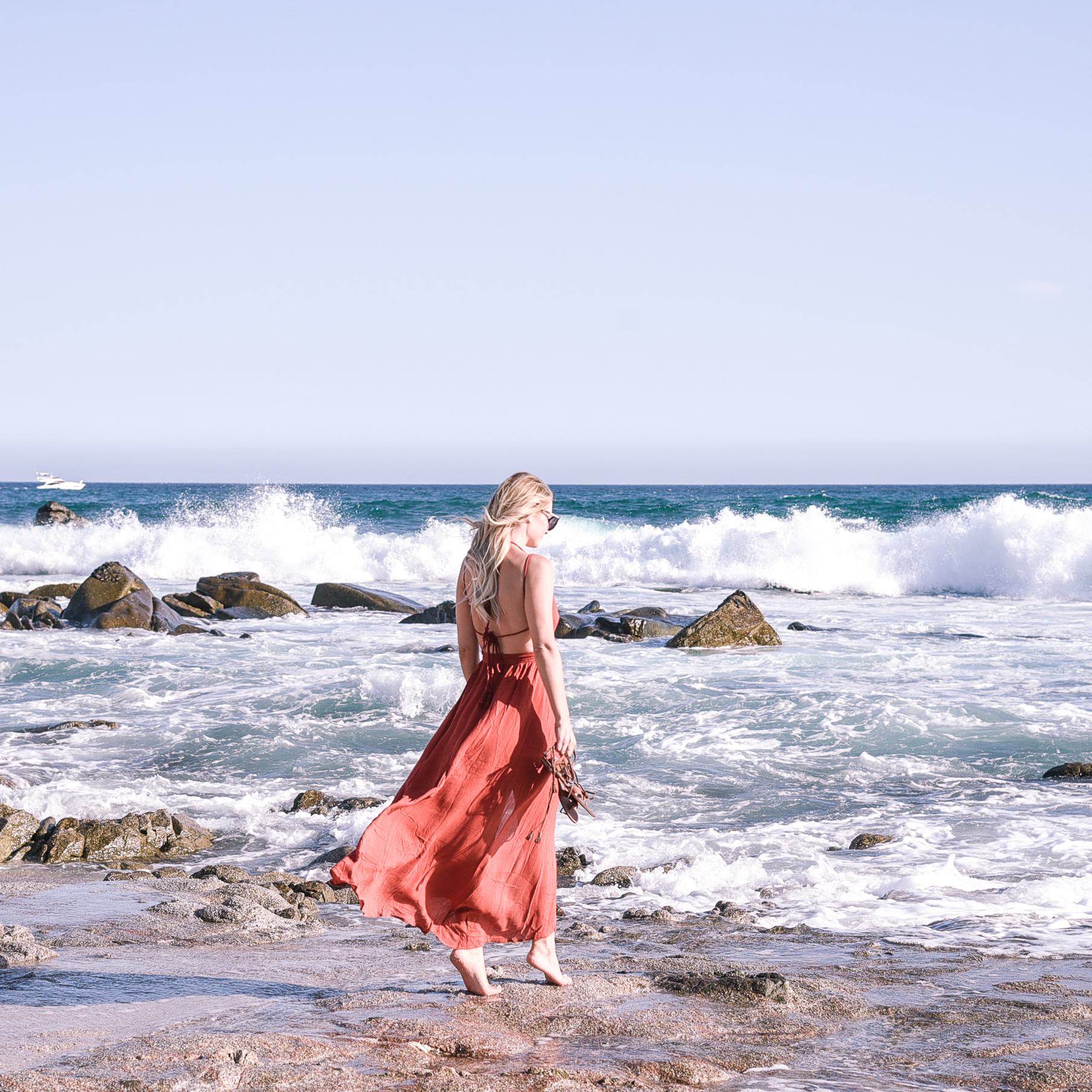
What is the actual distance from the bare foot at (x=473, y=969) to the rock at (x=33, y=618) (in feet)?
45.6

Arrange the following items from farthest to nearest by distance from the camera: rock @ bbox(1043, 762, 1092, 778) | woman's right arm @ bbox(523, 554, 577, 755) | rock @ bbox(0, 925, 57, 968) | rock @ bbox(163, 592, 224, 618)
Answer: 1. rock @ bbox(163, 592, 224, 618)
2. rock @ bbox(1043, 762, 1092, 778)
3. rock @ bbox(0, 925, 57, 968)
4. woman's right arm @ bbox(523, 554, 577, 755)

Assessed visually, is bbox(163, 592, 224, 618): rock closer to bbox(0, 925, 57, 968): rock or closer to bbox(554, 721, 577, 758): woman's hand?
bbox(0, 925, 57, 968): rock

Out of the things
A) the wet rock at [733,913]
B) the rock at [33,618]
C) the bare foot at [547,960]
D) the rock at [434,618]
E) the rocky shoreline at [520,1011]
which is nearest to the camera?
the rocky shoreline at [520,1011]

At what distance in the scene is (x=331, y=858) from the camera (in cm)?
627

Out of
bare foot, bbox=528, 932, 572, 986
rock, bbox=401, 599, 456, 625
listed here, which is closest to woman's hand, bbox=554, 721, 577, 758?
bare foot, bbox=528, 932, 572, 986

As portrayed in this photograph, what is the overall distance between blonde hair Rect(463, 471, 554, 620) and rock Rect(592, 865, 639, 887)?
8.01ft

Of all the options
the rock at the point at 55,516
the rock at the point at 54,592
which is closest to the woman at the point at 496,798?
the rock at the point at 54,592

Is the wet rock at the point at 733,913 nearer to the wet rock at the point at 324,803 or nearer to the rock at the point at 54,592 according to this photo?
the wet rock at the point at 324,803

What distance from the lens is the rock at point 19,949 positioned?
4.22 metres

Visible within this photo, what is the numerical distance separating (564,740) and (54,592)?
18.0 m

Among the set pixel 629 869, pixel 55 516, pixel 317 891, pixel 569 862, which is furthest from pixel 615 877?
pixel 55 516

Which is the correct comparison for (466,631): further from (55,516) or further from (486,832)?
(55,516)

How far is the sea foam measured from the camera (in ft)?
81.6

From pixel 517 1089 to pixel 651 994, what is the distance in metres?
1.04
